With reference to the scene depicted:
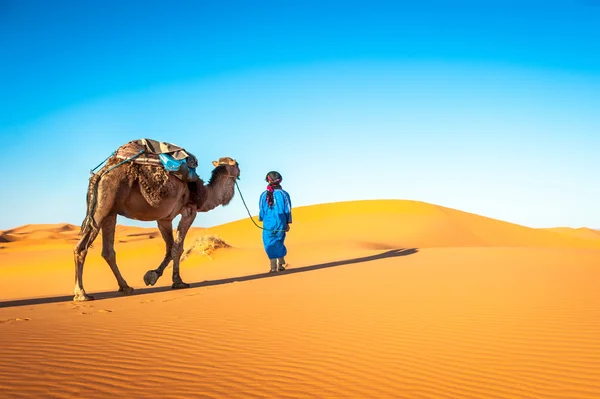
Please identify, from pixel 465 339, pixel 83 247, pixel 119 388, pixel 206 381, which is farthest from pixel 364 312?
pixel 83 247

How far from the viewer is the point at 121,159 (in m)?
9.50

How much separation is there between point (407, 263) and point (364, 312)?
6.51 metres

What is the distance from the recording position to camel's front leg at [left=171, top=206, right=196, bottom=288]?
1064cm

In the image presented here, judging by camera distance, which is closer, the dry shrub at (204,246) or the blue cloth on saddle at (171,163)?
the blue cloth on saddle at (171,163)

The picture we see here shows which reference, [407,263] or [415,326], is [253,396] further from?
[407,263]

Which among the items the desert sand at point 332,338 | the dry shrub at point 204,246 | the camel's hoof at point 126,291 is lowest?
the desert sand at point 332,338

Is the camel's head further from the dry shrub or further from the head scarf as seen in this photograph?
the dry shrub

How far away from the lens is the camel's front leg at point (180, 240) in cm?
1064

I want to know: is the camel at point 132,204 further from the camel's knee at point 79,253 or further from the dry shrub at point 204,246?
the dry shrub at point 204,246

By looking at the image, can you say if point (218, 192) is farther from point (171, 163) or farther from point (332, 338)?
point (332, 338)

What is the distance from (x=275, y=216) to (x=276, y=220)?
11 centimetres

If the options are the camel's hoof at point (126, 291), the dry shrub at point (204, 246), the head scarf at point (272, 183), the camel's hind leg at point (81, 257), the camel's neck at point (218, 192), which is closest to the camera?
the camel's hind leg at point (81, 257)

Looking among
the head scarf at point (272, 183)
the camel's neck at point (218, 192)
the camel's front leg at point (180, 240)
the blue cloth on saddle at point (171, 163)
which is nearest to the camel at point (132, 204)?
the camel's front leg at point (180, 240)

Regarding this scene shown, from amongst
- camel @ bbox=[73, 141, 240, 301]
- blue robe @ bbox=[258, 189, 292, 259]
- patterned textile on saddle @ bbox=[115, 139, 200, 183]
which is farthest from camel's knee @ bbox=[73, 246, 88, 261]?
blue robe @ bbox=[258, 189, 292, 259]
